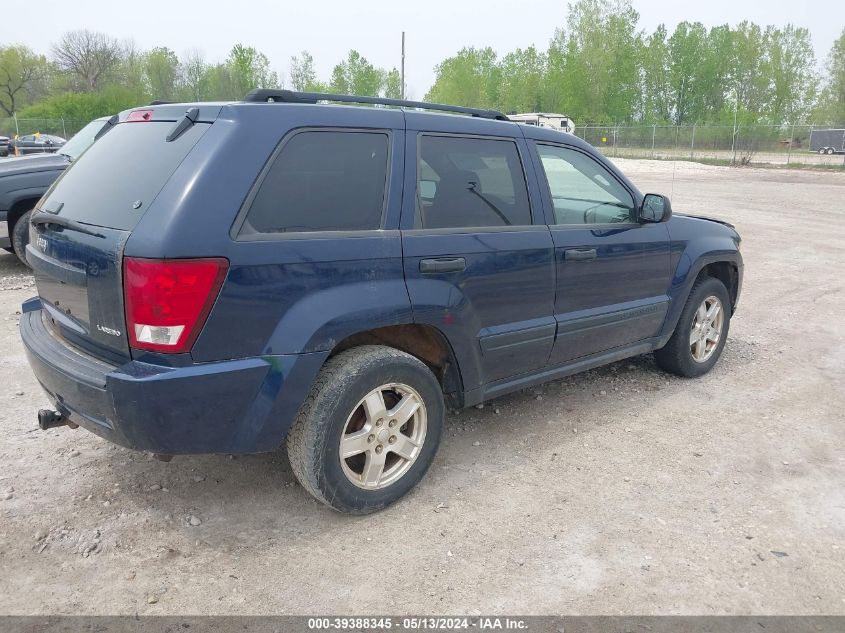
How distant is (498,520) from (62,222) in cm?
239

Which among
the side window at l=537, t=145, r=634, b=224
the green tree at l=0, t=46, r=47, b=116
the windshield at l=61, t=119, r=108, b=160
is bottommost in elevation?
the side window at l=537, t=145, r=634, b=224

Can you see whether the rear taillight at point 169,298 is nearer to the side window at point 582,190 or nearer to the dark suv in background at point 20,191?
the side window at point 582,190

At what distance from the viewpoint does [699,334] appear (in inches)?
205

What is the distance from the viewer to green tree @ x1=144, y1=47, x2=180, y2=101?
224ft

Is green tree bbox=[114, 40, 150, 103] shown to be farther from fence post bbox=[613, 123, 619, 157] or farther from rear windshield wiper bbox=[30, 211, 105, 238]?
rear windshield wiper bbox=[30, 211, 105, 238]

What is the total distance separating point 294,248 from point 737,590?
2267 mm

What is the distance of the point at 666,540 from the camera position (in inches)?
123

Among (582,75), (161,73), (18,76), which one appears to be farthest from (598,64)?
(18,76)

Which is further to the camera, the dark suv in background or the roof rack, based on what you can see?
the dark suv in background

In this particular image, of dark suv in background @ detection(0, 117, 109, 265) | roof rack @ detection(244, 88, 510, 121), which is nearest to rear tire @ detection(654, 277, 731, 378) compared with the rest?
roof rack @ detection(244, 88, 510, 121)

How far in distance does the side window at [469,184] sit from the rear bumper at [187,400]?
3.21 ft

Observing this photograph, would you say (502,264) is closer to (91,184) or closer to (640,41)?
(91,184)

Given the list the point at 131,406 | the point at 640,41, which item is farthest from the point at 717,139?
the point at 131,406

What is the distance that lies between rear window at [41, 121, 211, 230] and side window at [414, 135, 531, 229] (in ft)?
3.52
